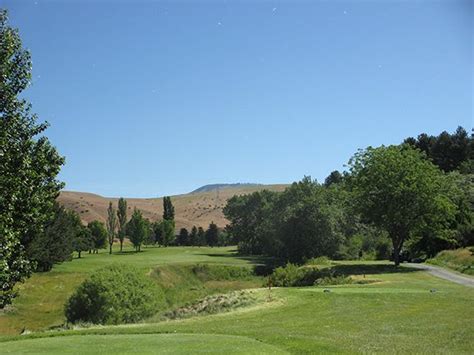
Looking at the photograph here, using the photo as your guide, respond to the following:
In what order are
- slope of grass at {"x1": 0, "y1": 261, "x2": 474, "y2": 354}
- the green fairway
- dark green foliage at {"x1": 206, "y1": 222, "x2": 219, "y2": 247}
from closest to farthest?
the green fairway < slope of grass at {"x1": 0, "y1": 261, "x2": 474, "y2": 354} < dark green foliage at {"x1": 206, "y1": 222, "x2": 219, "y2": 247}

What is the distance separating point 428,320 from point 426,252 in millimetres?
45386

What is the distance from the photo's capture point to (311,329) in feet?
63.9

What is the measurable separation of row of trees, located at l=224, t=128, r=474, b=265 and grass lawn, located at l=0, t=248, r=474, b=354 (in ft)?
62.8

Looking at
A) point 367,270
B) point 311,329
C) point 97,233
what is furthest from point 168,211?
point 311,329

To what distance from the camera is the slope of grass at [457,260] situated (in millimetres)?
44644

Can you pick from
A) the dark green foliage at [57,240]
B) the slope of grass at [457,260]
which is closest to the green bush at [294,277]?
the slope of grass at [457,260]

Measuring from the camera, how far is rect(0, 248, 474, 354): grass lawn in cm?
1556

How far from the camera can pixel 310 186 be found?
84.8 metres

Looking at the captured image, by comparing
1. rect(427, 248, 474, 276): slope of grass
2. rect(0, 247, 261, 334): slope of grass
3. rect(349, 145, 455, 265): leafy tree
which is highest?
rect(349, 145, 455, 265): leafy tree

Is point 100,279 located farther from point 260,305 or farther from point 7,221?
Answer: point 7,221

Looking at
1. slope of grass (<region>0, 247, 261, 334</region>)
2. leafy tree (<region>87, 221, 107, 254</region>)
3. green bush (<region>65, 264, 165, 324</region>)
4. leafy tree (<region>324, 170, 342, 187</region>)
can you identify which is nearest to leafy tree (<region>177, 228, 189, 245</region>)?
leafy tree (<region>87, 221, 107, 254</region>)

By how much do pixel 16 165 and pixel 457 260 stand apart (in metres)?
43.7

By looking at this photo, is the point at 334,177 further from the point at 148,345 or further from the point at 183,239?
the point at 148,345

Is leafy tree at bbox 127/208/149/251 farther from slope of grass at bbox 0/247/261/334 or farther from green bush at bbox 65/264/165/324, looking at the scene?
green bush at bbox 65/264/165/324
